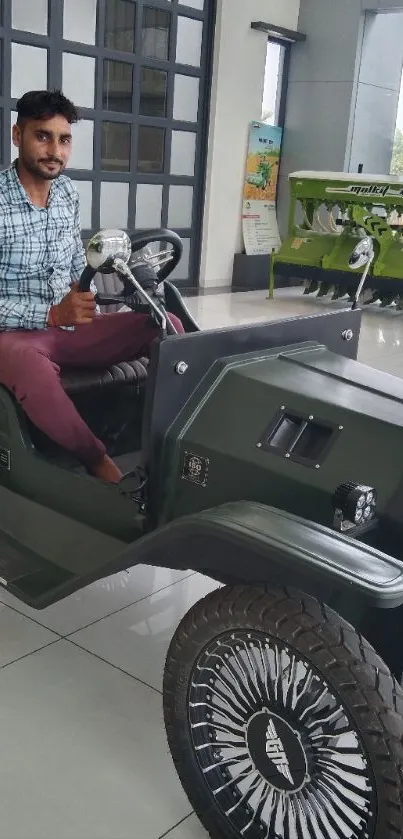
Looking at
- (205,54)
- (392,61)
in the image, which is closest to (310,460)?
(205,54)

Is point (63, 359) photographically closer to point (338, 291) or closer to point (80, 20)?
point (80, 20)

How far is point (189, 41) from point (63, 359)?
615cm

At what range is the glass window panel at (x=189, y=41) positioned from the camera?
741 centimetres

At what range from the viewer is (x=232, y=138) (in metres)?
8.12

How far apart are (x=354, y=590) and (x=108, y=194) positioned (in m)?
6.42

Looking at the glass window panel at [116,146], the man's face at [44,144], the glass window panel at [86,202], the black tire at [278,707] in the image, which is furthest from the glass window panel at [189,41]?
the black tire at [278,707]

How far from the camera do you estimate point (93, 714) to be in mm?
1886

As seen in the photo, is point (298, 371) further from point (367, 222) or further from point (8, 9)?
point (367, 222)

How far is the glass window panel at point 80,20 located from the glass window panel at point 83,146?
0.63m

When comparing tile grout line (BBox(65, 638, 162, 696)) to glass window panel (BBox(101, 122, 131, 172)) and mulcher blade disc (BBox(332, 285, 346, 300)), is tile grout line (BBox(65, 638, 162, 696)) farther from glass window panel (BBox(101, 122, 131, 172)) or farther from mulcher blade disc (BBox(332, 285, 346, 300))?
mulcher blade disc (BBox(332, 285, 346, 300))

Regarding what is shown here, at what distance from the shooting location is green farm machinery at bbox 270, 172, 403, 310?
706 cm

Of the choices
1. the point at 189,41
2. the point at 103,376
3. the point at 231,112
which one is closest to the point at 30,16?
the point at 189,41

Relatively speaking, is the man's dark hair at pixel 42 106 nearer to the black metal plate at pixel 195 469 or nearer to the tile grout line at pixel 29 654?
the black metal plate at pixel 195 469

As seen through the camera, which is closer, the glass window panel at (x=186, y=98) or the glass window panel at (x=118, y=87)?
the glass window panel at (x=118, y=87)
